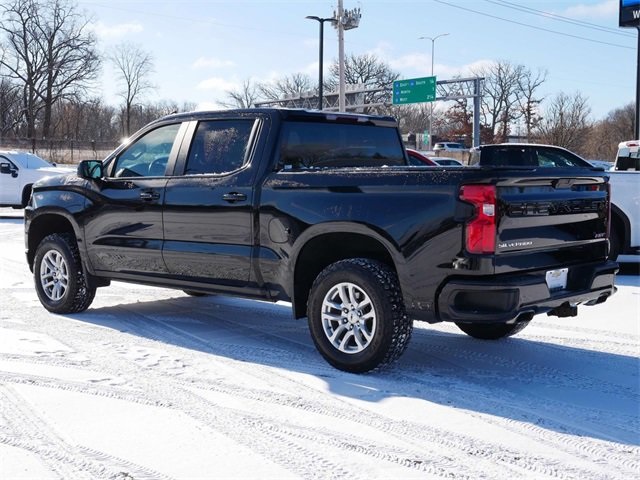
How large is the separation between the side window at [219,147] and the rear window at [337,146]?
345mm

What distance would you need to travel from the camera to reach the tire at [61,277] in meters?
7.14

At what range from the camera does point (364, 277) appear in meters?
5.04

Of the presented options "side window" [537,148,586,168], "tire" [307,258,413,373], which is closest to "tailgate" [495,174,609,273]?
"tire" [307,258,413,373]

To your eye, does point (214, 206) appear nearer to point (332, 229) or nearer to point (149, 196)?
point (149, 196)

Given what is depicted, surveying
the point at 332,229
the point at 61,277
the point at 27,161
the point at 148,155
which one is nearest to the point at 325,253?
the point at 332,229

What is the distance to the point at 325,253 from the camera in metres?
5.61

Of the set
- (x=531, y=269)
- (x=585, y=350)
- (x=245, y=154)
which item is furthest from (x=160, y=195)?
(x=585, y=350)

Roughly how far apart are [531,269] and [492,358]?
45.2 inches

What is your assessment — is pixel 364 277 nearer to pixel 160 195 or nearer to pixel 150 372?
pixel 150 372

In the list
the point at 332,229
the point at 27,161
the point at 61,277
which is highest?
the point at 27,161

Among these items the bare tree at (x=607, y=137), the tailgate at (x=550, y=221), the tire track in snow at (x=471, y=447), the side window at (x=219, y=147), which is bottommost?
the tire track in snow at (x=471, y=447)

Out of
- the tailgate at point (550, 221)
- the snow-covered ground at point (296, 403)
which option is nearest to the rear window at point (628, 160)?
the snow-covered ground at point (296, 403)

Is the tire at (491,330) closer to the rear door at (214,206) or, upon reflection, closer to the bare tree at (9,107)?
the rear door at (214,206)

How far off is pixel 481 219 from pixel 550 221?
2.22 feet
